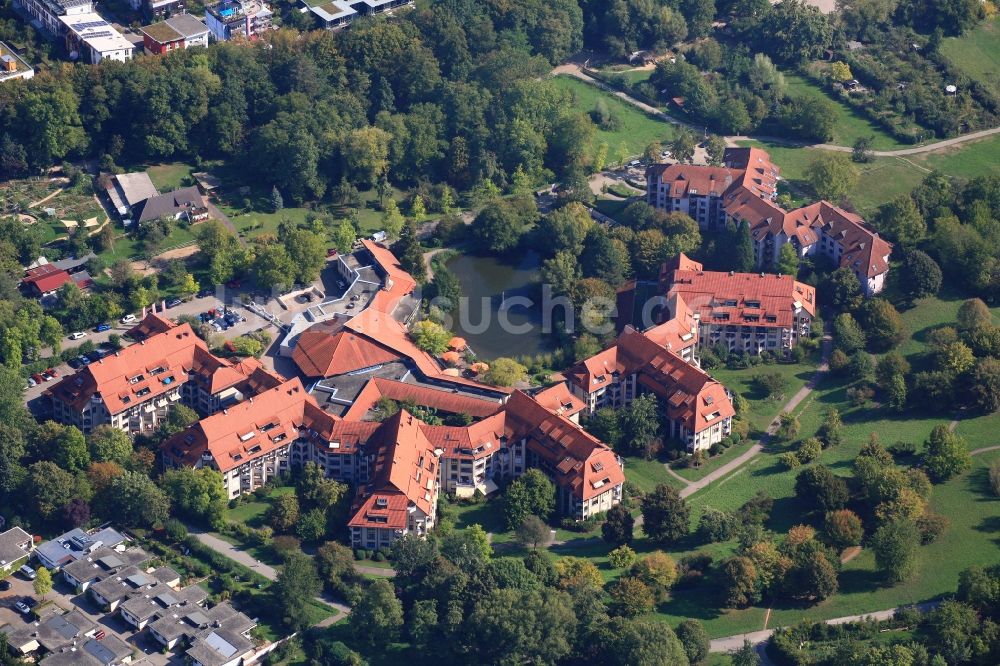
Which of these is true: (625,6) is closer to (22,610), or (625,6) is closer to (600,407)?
(600,407)

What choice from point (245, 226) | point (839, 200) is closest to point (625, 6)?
point (839, 200)

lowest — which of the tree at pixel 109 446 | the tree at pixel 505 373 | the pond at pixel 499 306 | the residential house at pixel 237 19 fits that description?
the pond at pixel 499 306

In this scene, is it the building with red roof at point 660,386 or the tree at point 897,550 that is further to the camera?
the building with red roof at point 660,386

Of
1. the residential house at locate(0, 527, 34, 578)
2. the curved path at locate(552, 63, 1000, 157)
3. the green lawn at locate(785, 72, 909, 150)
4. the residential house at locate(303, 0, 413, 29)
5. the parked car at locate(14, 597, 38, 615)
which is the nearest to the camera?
the parked car at locate(14, 597, 38, 615)

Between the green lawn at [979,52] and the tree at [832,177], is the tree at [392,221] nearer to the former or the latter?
the tree at [832,177]

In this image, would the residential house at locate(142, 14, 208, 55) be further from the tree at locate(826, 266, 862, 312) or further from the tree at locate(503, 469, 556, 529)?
the tree at locate(503, 469, 556, 529)

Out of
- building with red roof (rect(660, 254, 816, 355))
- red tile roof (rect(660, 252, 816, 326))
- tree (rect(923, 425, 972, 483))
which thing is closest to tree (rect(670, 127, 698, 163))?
red tile roof (rect(660, 252, 816, 326))

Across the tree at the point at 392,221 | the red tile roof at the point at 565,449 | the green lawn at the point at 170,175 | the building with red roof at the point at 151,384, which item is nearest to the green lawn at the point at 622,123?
the tree at the point at 392,221
